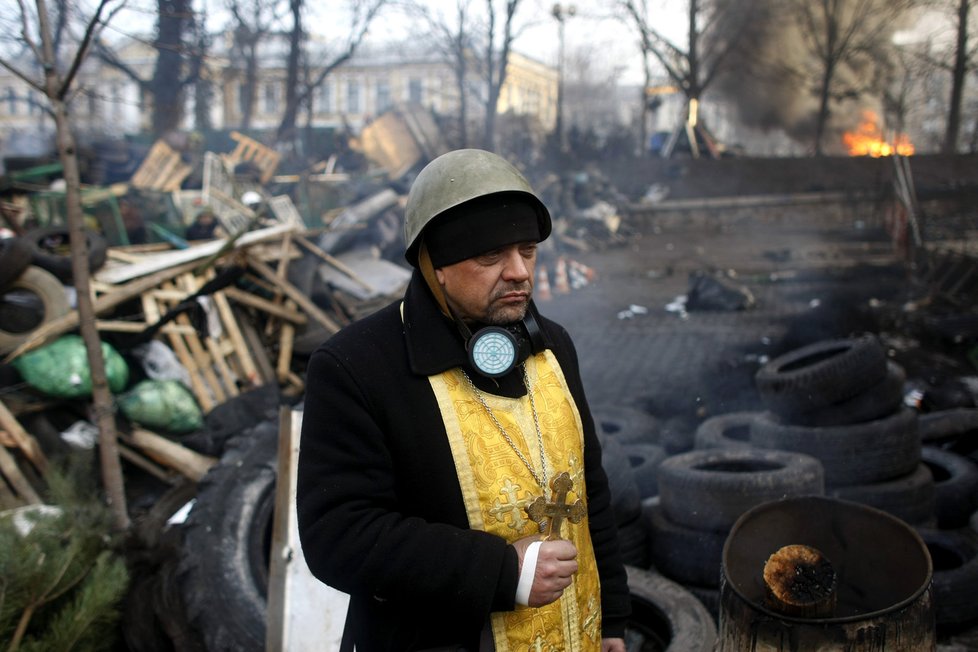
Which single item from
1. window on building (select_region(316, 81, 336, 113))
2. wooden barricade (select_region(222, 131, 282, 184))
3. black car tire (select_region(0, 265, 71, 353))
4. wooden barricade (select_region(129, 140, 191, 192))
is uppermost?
window on building (select_region(316, 81, 336, 113))

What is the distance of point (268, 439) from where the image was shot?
4.77 m

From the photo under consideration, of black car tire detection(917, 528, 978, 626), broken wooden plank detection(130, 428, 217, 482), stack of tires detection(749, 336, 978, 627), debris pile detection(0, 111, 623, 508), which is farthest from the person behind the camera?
debris pile detection(0, 111, 623, 508)

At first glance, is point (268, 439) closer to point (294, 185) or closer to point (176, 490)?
point (176, 490)

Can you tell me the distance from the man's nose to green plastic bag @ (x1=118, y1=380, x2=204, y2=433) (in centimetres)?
561

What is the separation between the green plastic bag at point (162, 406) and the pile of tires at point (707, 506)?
4.57 m

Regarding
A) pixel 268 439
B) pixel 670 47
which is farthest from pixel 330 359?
pixel 670 47

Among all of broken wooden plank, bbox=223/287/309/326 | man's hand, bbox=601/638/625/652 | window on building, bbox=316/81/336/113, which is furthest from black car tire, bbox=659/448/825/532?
window on building, bbox=316/81/336/113

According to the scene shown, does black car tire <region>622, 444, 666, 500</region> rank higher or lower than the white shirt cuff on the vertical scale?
lower

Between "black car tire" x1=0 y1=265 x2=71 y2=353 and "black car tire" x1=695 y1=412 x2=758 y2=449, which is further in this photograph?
"black car tire" x1=0 y1=265 x2=71 y2=353

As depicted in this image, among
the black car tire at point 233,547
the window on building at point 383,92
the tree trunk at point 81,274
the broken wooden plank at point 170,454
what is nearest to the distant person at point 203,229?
the broken wooden plank at point 170,454

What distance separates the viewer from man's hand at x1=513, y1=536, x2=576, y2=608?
1586mm

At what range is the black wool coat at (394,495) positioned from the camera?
1524 mm

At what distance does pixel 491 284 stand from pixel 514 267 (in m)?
0.08

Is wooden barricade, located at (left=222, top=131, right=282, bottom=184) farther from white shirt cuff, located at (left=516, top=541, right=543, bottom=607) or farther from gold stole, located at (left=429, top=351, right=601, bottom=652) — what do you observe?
white shirt cuff, located at (left=516, top=541, right=543, bottom=607)
